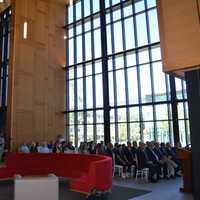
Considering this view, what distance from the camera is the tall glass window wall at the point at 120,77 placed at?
36.4ft

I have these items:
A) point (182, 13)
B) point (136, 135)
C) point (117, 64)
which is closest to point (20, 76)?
point (117, 64)

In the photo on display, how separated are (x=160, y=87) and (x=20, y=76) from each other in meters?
7.25

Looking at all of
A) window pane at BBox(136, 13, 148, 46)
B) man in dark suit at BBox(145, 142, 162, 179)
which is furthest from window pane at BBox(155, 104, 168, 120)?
window pane at BBox(136, 13, 148, 46)

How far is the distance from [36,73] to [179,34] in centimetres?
1295

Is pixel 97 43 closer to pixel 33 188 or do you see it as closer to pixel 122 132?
pixel 122 132

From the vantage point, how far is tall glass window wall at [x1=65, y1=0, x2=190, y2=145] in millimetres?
11084

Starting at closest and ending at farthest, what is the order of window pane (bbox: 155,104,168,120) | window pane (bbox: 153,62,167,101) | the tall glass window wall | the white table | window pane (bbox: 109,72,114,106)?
the white table < window pane (bbox: 155,104,168,120) < window pane (bbox: 153,62,167,101) < the tall glass window wall < window pane (bbox: 109,72,114,106)

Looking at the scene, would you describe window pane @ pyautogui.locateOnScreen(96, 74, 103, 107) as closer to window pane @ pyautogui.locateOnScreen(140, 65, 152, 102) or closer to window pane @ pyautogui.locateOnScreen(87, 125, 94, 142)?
window pane @ pyautogui.locateOnScreen(87, 125, 94, 142)

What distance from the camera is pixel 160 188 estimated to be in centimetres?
614

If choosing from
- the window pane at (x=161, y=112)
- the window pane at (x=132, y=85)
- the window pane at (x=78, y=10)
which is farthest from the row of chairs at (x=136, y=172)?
the window pane at (x=78, y=10)

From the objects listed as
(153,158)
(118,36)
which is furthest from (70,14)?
(153,158)

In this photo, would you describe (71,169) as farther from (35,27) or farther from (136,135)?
(35,27)

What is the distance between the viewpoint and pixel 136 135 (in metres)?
11.7

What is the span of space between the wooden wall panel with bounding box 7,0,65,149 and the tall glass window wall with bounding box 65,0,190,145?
2.43 feet
